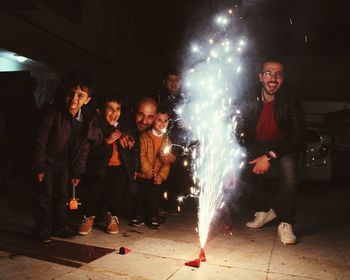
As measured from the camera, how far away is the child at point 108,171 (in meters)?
4.80

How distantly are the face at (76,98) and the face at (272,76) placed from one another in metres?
2.37

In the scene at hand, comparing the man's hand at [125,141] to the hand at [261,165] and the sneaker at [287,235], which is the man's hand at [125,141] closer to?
the hand at [261,165]

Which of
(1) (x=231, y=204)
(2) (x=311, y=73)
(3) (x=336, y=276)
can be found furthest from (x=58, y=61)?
(2) (x=311, y=73)

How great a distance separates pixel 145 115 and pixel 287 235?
2536mm

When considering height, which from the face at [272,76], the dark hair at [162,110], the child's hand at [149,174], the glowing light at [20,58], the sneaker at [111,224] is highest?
the glowing light at [20,58]

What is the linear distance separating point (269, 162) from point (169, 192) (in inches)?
70.3

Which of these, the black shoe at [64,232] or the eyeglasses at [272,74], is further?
the eyeglasses at [272,74]

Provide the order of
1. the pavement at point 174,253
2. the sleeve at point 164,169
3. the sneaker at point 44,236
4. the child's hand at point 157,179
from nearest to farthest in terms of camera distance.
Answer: the pavement at point 174,253 < the sneaker at point 44,236 < the child's hand at point 157,179 < the sleeve at point 164,169

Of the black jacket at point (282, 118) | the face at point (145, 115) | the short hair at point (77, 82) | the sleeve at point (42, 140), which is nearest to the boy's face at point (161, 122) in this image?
the face at point (145, 115)

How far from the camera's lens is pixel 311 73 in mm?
21703

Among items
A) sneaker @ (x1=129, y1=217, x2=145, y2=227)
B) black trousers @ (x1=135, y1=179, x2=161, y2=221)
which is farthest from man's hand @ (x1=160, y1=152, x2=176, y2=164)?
sneaker @ (x1=129, y1=217, x2=145, y2=227)

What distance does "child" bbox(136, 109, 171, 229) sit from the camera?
16.8 feet

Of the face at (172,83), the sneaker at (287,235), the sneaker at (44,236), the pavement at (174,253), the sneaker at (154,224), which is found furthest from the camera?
the face at (172,83)

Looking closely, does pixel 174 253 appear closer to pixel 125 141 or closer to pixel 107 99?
pixel 125 141
